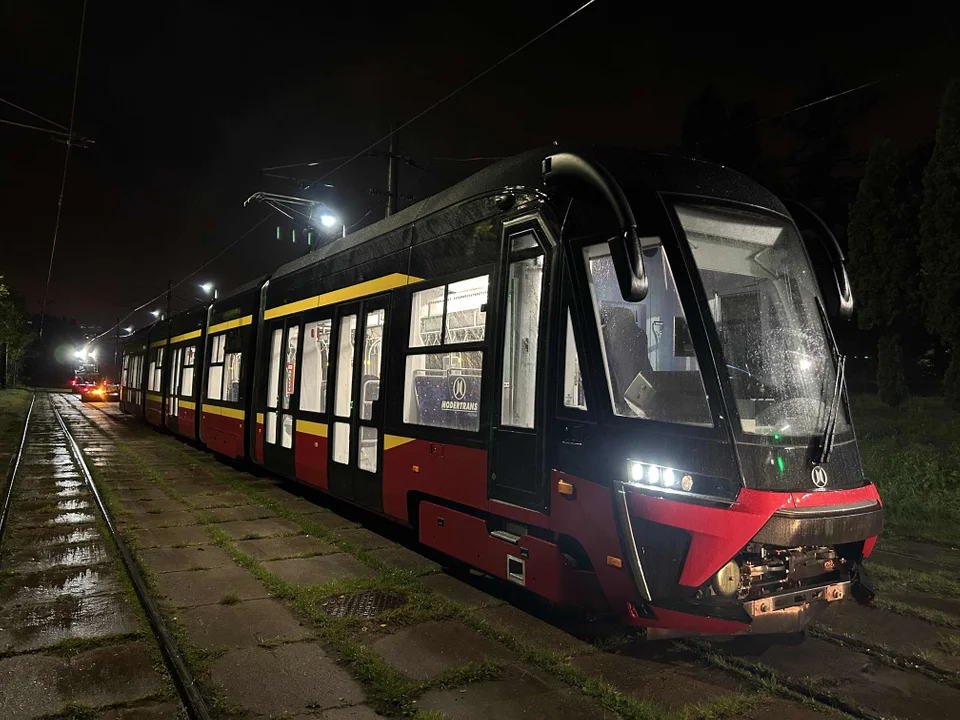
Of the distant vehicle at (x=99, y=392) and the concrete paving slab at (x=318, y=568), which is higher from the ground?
the distant vehicle at (x=99, y=392)

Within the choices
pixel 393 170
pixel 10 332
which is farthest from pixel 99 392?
pixel 393 170

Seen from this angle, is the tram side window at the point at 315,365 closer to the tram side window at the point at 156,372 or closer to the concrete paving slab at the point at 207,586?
the concrete paving slab at the point at 207,586

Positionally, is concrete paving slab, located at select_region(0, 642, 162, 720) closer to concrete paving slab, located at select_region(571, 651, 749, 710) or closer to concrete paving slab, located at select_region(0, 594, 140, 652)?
concrete paving slab, located at select_region(0, 594, 140, 652)

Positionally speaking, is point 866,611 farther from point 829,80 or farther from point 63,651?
point 829,80

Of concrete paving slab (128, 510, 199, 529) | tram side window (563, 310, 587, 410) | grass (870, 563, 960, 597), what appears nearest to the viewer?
tram side window (563, 310, 587, 410)

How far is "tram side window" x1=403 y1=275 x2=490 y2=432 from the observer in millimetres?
5266

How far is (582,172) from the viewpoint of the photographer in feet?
14.1

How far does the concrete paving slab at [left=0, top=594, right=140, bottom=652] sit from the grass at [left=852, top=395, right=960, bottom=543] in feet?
26.5

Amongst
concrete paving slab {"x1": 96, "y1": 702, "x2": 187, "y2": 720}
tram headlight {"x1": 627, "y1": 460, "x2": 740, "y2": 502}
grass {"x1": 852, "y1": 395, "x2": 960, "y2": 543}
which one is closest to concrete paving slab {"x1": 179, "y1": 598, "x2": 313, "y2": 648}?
concrete paving slab {"x1": 96, "y1": 702, "x2": 187, "y2": 720}

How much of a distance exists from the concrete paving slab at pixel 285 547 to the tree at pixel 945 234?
46.5ft

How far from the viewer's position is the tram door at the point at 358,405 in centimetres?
673

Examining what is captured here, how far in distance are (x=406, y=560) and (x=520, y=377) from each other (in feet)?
8.66

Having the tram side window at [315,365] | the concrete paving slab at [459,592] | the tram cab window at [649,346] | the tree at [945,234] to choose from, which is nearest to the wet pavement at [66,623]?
the concrete paving slab at [459,592]

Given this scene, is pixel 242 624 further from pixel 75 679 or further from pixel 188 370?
pixel 188 370
